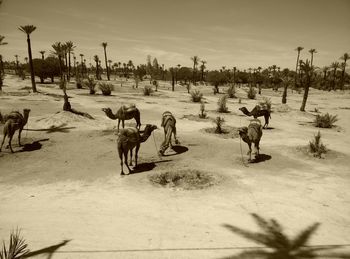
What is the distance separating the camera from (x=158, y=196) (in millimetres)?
8289

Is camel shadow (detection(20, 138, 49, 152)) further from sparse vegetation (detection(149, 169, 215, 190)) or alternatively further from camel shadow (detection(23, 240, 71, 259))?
camel shadow (detection(23, 240, 71, 259))

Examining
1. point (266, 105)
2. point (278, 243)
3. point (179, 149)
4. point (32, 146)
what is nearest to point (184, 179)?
point (179, 149)

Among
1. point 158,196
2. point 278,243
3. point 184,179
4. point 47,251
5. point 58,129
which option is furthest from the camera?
point 58,129

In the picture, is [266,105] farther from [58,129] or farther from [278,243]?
[278,243]

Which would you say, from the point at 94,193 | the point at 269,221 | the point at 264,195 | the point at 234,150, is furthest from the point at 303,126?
the point at 94,193

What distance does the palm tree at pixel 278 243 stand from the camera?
5441mm

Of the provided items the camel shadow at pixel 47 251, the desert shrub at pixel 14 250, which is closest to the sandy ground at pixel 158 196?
the camel shadow at pixel 47 251

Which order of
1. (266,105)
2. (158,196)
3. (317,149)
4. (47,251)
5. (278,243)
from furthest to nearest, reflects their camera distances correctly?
(266,105), (317,149), (158,196), (278,243), (47,251)

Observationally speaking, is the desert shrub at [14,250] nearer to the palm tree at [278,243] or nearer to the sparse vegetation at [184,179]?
the palm tree at [278,243]

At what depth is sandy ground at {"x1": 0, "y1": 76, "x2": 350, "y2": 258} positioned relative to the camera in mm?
5879

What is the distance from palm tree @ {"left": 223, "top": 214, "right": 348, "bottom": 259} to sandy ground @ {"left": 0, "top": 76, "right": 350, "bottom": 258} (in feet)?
0.63

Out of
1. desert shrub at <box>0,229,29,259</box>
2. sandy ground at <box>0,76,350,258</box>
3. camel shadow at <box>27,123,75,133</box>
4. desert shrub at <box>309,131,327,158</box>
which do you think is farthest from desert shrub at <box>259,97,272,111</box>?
desert shrub at <box>0,229,29,259</box>

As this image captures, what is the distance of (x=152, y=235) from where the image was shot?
6.12 metres

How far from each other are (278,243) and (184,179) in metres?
4.29
